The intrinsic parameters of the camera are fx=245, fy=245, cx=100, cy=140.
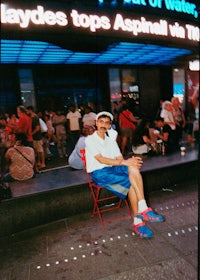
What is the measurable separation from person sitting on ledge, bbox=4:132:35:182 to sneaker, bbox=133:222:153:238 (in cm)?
234

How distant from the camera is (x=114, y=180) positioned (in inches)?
136

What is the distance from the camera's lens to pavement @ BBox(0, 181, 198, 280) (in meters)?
2.70

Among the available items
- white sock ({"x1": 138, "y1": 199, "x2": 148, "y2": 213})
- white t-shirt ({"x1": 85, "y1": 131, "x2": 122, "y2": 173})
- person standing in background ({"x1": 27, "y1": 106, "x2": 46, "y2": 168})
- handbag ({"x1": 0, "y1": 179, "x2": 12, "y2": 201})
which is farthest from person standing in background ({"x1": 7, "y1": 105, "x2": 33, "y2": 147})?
white sock ({"x1": 138, "y1": 199, "x2": 148, "y2": 213})

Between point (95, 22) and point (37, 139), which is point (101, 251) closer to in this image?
point (37, 139)

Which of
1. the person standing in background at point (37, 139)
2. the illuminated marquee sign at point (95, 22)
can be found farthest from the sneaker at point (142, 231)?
the illuminated marquee sign at point (95, 22)

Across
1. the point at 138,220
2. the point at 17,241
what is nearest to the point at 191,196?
the point at 138,220

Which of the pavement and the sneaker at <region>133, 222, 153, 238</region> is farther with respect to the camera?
the sneaker at <region>133, 222, 153, 238</region>

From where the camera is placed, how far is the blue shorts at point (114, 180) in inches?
136

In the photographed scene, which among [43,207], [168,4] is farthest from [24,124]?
[168,4]

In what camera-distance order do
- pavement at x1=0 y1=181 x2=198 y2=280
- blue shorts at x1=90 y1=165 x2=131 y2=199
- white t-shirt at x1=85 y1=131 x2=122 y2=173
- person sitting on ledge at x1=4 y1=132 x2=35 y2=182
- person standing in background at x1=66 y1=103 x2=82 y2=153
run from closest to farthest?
1. pavement at x1=0 y1=181 x2=198 y2=280
2. blue shorts at x1=90 y1=165 x2=131 y2=199
3. white t-shirt at x1=85 y1=131 x2=122 y2=173
4. person sitting on ledge at x1=4 y1=132 x2=35 y2=182
5. person standing in background at x1=66 y1=103 x2=82 y2=153

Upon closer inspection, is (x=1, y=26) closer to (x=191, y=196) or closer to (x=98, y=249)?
(x=98, y=249)

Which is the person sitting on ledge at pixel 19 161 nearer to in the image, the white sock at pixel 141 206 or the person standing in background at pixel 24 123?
the person standing in background at pixel 24 123

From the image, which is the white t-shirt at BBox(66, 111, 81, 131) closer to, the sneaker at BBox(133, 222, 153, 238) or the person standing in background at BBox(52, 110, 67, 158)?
the person standing in background at BBox(52, 110, 67, 158)

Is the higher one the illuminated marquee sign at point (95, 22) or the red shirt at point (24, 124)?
the illuminated marquee sign at point (95, 22)
